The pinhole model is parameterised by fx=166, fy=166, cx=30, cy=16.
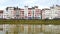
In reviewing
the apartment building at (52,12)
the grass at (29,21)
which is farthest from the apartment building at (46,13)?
the grass at (29,21)

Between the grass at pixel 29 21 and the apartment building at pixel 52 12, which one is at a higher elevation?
the apartment building at pixel 52 12

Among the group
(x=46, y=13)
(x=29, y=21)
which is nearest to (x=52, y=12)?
(x=46, y=13)

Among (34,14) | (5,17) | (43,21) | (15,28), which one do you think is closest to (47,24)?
(43,21)

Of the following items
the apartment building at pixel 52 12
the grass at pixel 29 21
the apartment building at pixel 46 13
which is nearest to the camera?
the grass at pixel 29 21

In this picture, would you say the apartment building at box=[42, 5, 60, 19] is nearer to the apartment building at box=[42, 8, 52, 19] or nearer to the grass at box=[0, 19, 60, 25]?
the apartment building at box=[42, 8, 52, 19]

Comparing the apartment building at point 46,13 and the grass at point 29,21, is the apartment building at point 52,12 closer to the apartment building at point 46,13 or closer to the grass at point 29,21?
the apartment building at point 46,13

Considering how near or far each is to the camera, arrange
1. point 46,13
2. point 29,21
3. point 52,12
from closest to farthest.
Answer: point 29,21 → point 52,12 → point 46,13

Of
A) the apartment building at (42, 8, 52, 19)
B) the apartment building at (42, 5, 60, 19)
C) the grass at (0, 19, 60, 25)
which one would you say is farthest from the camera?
the apartment building at (42, 8, 52, 19)

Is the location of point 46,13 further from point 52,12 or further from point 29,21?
point 29,21

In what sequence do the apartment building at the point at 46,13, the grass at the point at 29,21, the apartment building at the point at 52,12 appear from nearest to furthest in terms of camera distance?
1. the grass at the point at 29,21
2. the apartment building at the point at 52,12
3. the apartment building at the point at 46,13

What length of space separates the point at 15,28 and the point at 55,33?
1426mm

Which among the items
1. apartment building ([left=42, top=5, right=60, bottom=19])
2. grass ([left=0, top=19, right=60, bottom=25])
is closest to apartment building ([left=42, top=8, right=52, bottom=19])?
apartment building ([left=42, top=5, right=60, bottom=19])

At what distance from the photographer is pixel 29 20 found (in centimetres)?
546

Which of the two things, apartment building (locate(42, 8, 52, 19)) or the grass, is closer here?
the grass
